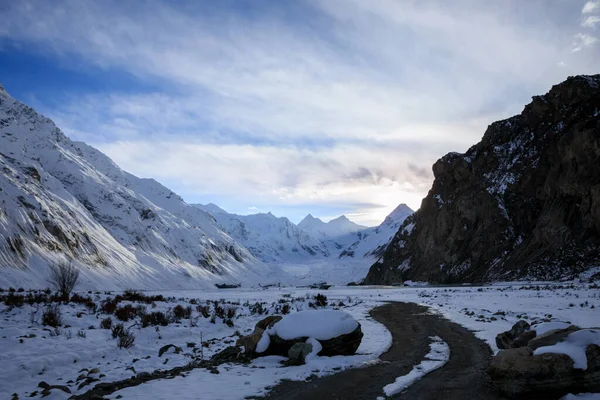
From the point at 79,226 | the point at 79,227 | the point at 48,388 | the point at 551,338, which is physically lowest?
the point at 48,388

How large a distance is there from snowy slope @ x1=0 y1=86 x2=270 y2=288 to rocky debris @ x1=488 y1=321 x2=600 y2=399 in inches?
2600

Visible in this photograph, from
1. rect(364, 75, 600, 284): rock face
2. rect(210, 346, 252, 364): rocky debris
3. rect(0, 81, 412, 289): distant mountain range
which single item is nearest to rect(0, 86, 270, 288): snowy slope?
rect(0, 81, 412, 289): distant mountain range

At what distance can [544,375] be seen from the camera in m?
6.59

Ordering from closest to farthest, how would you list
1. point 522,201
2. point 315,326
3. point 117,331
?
point 315,326, point 117,331, point 522,201

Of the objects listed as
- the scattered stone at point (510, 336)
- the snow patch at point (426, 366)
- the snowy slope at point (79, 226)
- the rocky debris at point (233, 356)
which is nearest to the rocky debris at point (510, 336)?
the scattered stone at point (510, 336)

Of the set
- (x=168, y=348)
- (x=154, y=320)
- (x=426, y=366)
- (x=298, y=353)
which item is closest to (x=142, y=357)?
(x=168, y=348)

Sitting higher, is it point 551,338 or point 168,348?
point 551,338

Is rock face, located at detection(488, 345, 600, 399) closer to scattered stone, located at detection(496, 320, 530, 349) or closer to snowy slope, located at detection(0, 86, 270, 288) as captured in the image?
scattered stone, located at detection(496, 320, 530, 349)

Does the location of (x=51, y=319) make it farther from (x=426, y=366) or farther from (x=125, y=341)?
(x=426, y=366)

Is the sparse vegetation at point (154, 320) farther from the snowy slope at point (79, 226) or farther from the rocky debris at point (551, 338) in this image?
the snowy slope at point (79, 226)

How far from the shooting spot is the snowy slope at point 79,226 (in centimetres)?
6981

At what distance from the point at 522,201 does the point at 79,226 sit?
98458 mm

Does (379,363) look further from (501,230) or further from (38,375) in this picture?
(501,230)

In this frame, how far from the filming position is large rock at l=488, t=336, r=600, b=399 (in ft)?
21.2
